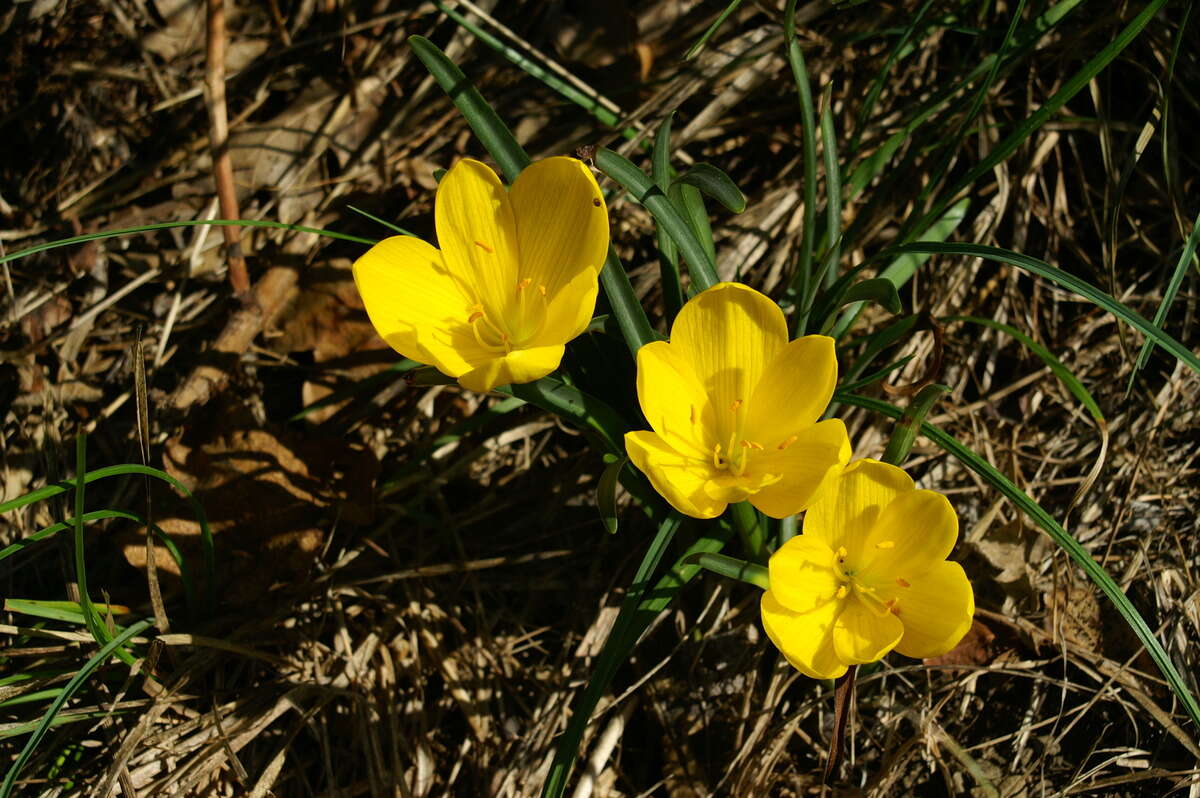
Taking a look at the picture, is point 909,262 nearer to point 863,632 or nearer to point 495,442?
point 863,632

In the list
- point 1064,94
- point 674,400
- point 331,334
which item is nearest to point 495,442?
point 331,334

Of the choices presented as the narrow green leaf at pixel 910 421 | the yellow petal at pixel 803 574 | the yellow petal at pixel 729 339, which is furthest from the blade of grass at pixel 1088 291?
the yellow petal at pixel 803 574

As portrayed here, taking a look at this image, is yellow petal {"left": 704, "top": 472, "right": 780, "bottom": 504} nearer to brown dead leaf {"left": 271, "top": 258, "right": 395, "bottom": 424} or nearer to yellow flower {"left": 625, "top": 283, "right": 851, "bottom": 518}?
yellow flower {"left": 625, "top": 283, "right": 851, "bottom": 518}

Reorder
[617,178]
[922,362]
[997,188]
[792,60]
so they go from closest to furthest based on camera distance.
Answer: [617,178] < [792,60] < [922,362] < [997,188]

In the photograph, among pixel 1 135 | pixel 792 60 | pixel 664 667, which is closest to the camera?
pixel 792 60

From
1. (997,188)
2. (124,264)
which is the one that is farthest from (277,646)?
(997,188)

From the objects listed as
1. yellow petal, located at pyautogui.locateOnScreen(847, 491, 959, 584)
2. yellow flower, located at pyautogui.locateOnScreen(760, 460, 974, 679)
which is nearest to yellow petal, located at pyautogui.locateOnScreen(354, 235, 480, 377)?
yellow flower, located at pyautogui.locateOnScreen(760, 460, 974, 679)

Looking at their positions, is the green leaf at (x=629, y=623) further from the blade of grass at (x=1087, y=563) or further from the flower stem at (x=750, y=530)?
the blade of grass at (x=1087, y=563)

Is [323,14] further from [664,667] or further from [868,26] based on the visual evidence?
[664,667]
